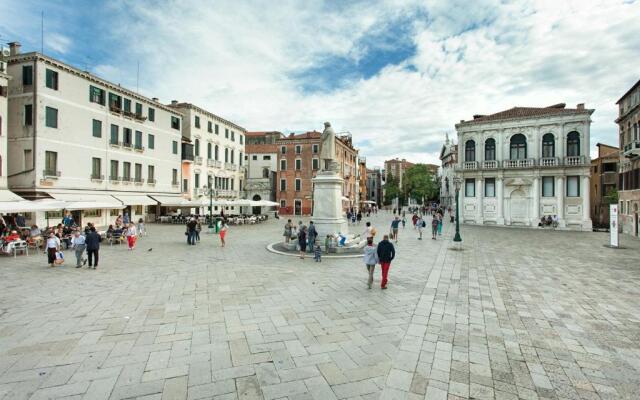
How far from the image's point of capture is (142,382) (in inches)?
172

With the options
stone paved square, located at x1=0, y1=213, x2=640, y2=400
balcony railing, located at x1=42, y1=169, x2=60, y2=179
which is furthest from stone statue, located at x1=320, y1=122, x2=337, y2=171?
balcony railing, located at x1=42, y1=169, x2=60, y2=179

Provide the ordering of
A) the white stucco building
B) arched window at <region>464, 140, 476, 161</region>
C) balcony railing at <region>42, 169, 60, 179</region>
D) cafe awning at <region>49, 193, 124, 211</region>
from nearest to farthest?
1. cafe awning at <region>49, 193, 124, 211</region>
2. balcony railing at <region>42, 169, 60, 179</region>
3. the white stucco building
4. arched window at <region>464, 140, 476, 161</region>

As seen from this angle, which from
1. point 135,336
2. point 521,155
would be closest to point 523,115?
point 521,155

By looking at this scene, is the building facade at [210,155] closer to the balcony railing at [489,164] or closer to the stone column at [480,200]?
the stone column at [480,200]

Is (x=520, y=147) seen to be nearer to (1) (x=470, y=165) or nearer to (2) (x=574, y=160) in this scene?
(2) (x=574, y=160)

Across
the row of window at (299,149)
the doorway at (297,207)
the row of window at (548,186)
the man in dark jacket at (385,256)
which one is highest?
the row of window at (299,149)

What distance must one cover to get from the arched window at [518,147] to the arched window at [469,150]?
3.65 metres

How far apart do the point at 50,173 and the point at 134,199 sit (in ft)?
21.1

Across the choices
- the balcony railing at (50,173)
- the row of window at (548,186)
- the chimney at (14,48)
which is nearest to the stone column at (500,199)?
the row of window at (548,186)

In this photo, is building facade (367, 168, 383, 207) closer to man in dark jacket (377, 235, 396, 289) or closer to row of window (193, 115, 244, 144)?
row of window (193, 115, 244, 144)

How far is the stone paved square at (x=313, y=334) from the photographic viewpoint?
438 centimetres

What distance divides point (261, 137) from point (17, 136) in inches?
1527

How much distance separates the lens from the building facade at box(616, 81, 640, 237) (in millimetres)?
25844

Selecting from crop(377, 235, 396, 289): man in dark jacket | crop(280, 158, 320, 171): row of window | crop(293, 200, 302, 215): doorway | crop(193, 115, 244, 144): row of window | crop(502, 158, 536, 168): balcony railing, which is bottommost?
crop(377, 235, 396, 289): man in dark jacket
